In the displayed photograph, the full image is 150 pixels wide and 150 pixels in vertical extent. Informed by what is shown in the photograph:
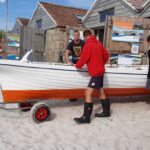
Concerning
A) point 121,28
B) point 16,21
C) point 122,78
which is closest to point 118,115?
point 122,78

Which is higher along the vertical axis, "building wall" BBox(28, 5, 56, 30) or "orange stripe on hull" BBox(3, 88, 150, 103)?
"building wall" BBox(28, 5, 56, 30)

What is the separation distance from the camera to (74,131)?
6078 millimetres

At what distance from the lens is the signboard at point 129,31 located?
11094 mm

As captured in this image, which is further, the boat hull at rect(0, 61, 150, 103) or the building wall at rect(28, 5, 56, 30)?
the building wall at rect(28, 5, 56, 30)

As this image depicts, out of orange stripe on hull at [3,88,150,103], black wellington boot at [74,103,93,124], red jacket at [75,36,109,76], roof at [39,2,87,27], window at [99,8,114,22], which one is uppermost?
roof at [39,2,87,27]

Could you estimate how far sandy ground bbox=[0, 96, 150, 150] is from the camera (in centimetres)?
544

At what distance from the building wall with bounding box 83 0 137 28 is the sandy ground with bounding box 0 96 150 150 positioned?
26.0ft

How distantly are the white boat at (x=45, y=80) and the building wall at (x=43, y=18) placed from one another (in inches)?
607

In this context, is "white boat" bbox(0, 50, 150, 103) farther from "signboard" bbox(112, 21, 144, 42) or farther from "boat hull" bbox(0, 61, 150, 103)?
"signboard" bbox(112, 21, 144, 42)

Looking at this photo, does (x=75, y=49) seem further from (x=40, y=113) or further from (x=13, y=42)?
(x=13, y=42)

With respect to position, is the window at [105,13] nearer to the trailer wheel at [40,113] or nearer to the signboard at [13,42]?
the signboard at [13,42]

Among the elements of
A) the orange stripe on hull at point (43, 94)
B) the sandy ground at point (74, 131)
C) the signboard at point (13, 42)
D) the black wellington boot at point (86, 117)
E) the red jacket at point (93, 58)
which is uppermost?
the signboard at point (13, 42)

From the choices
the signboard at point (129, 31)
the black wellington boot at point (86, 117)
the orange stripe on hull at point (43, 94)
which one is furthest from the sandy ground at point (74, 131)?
the signboard at point (129, 31)

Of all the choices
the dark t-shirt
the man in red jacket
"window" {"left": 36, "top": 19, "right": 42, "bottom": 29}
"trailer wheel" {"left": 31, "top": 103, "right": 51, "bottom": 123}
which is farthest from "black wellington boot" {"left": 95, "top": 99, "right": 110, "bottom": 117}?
"window" {"left": 36, "top": 19, "right": 42, "bottom": 29}
